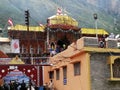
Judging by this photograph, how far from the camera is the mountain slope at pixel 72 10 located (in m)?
80.5

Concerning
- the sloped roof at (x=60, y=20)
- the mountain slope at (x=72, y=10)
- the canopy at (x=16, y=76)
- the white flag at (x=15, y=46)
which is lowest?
the canopy at (x=16, y=76)

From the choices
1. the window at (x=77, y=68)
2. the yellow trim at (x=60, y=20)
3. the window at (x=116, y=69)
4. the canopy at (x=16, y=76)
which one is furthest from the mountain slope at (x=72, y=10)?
the window at (x=116, y=69)

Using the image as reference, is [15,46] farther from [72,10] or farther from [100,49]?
[72,10]

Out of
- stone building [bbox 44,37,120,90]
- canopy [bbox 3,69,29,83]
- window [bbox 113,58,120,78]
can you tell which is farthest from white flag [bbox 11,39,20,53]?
window [bbox 113,58,120,78]

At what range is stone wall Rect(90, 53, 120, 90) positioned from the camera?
842 inches

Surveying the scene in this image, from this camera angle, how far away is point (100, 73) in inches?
848

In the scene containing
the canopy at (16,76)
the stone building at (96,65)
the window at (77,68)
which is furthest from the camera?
the canopy at (16,76)

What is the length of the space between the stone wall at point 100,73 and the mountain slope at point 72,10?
52.8m

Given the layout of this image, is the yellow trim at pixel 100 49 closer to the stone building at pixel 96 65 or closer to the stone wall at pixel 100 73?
the stone building at pixel 96 65

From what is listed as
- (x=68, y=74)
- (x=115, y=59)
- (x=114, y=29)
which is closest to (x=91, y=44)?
(x=115, y=59)

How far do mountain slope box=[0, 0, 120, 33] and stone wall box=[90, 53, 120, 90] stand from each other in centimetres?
5277

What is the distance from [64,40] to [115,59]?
23.3 meters

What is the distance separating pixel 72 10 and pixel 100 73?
7505 centimetres

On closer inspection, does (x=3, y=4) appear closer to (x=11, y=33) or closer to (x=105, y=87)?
(x=11, y=33)
